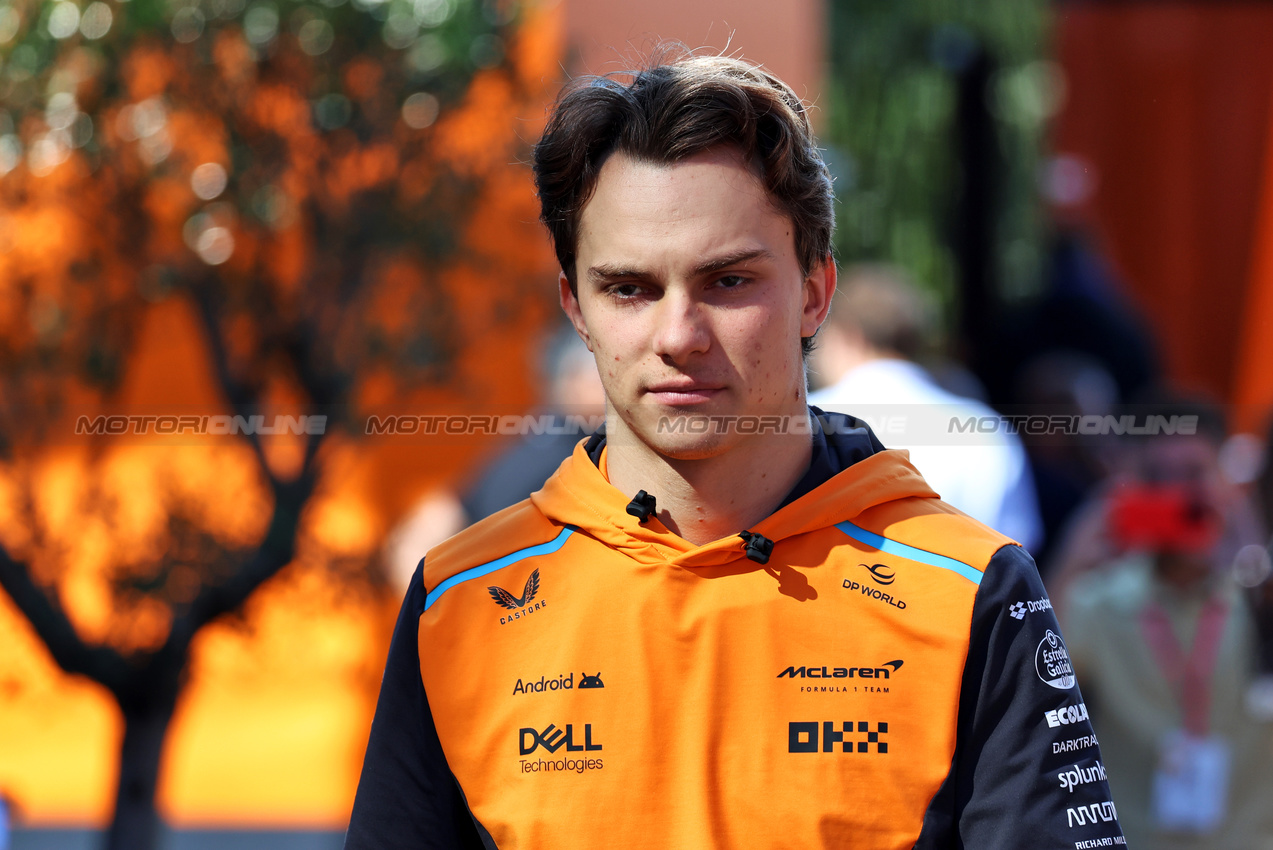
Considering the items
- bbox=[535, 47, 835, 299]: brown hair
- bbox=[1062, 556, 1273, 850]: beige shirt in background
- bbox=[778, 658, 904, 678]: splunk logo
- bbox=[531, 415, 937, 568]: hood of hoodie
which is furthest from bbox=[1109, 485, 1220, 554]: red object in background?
bbox=[778, 658, 904, 678]: splunk logo

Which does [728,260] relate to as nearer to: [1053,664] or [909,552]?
[909,552]

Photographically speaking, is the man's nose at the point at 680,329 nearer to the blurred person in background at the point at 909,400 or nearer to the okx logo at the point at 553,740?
the okx logo at the point at 553,740

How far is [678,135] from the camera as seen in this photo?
161cm

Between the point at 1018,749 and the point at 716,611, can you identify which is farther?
the point at 716,611

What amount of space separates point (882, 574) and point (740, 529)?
195 millimetres

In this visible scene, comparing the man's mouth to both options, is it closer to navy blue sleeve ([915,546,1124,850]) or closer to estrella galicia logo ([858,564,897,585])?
estrella galicia logo ([858,564,897,585])

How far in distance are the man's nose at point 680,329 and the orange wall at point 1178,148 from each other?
6.14 meters

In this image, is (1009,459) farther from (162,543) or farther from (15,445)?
(15,445)

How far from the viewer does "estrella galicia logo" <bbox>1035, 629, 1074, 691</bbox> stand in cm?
152

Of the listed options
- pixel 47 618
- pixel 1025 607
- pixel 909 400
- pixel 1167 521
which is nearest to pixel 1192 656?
pixel 1167 521

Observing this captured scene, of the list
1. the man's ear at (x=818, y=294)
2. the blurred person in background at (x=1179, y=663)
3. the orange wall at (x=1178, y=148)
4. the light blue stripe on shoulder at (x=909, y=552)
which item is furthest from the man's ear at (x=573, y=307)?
the orange wall at (x=1178, y=148)

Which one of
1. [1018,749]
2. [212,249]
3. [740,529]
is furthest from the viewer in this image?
[212,249]

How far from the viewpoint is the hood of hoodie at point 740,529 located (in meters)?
1.67

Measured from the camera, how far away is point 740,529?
5.62 ft
